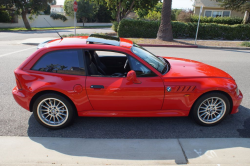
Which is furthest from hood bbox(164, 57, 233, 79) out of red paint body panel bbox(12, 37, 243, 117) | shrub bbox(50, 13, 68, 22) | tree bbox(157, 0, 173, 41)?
shrub bbox(50, 13, 68, 22)

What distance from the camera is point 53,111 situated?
3.68 m

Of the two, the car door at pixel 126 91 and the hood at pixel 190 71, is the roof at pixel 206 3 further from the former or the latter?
the car door at pixel 126 91

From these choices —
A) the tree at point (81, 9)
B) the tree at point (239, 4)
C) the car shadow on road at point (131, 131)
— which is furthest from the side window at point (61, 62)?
the tree at point (81, 9)

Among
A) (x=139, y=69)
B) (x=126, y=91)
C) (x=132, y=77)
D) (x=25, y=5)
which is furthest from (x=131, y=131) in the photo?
(x=25, y=5)

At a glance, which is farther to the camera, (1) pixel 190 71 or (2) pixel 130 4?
(2) pixel 130 4

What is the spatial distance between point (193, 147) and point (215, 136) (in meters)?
0.58

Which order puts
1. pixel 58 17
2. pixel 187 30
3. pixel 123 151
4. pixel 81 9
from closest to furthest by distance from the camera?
pixel 123 151
pixel 187 30
pixel 81 9
pixel 58 17

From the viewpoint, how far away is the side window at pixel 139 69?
3.62 meters

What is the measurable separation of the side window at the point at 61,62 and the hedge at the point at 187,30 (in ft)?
52.6

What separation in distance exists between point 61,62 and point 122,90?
1.16m

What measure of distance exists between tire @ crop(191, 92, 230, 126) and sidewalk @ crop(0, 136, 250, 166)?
0.43 meters

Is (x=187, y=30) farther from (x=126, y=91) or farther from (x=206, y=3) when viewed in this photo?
(x=126, y=91)

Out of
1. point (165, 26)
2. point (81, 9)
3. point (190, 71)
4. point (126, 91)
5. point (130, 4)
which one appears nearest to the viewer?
point (126, 91)

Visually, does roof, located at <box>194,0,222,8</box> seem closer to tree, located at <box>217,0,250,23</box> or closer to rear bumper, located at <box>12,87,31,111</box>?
tree, located at <box>217,0,250,23</box>
